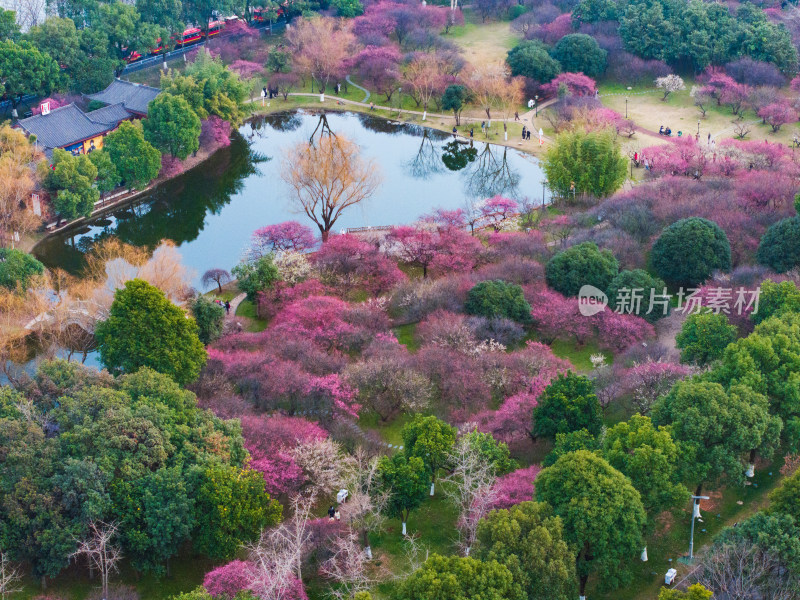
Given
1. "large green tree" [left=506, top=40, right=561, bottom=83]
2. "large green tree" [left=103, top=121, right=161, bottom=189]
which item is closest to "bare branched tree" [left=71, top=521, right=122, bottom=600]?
"large green tree" [left=103, top=121, right=161, bottom=189]

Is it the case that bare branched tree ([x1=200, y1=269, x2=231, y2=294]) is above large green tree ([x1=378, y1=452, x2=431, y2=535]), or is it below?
below

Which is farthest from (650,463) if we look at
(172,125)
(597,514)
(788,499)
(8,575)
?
(172,125)

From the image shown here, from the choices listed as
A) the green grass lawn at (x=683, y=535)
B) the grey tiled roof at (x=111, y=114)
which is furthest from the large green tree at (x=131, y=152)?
the green grass lawn at (x=683, y=535)

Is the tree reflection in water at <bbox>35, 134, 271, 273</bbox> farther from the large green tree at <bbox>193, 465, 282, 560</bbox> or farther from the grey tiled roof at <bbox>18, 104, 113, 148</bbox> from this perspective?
the large green tree at <bbox>193, 465, 282, 560</bbox>

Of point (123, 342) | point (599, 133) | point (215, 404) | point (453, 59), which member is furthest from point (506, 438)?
point (453, 59)

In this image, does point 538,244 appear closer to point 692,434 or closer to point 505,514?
point 692,434
